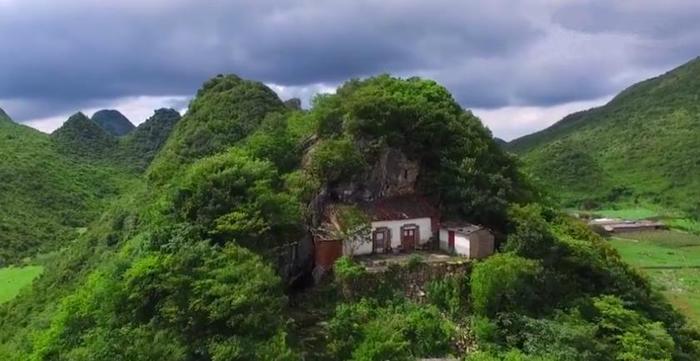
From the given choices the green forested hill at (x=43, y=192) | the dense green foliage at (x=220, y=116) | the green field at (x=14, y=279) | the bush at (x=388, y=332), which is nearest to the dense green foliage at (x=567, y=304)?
the bush at (x=388, y=332)

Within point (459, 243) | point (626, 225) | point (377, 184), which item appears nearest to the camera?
point (459, 243)

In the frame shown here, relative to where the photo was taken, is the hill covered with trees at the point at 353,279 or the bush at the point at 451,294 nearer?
the hill covered with trees at the point at 353,279

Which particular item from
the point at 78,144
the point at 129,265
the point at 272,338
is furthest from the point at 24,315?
the point at 78,144

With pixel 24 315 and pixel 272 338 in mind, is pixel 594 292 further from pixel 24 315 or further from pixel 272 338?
pixel 24 315

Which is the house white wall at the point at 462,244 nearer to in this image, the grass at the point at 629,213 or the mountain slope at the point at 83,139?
the grass at the point at 629,213

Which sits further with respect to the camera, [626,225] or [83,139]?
[83,139]

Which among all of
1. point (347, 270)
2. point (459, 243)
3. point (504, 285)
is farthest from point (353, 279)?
point (504, 285)

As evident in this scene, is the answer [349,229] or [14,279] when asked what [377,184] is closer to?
[349,229]
